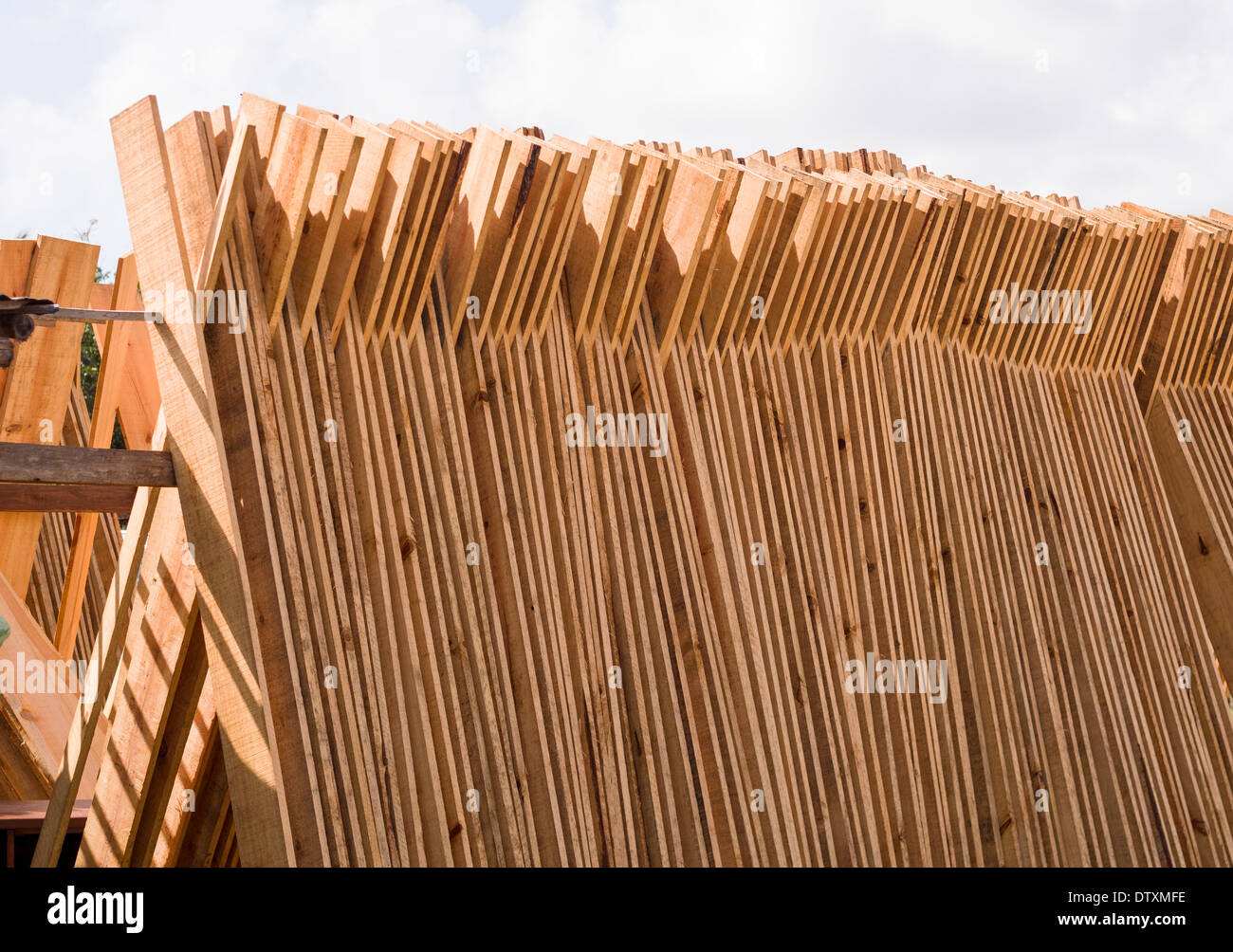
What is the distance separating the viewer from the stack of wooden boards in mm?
3203

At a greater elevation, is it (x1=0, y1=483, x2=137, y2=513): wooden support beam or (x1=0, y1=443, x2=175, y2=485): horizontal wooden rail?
(x1=0, y1=483, x2=137, y2=513): wooden support beam

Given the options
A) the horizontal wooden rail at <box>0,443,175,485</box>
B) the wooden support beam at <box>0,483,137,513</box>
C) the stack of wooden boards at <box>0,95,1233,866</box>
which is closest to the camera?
the horizontal wooden rail at <box>0,443,175,485</box>

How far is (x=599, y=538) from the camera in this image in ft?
12.3

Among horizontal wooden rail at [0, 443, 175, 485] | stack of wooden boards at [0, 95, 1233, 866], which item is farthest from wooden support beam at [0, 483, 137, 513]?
horizontal wooden rail at [0, 443, 175, 485]

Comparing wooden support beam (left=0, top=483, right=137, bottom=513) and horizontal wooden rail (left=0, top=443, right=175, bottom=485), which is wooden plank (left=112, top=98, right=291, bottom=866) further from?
wooden support beam (left=0, top=483, right=137, bottom=513)

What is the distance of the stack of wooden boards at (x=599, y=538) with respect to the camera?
10.5 ft

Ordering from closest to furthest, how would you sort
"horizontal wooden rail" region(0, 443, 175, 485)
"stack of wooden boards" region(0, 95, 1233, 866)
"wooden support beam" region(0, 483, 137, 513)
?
"horizontal wooden rail" region(0, 443, 175, 485)
"stack of wooden boards" region(0, 95, 1233, 866)
"wooden support beam" region(0, 483, 137, 513)

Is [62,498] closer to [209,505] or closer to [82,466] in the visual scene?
[82,466]

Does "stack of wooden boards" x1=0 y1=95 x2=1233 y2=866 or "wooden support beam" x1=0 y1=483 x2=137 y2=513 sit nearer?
"stack of wooden boards" x1=0 y1=95 x2=1233 y2=866

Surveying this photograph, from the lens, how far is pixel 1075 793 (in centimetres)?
486

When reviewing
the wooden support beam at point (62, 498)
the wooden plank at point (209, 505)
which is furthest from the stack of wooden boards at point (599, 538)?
the wooden support beam at point (62, 498)
